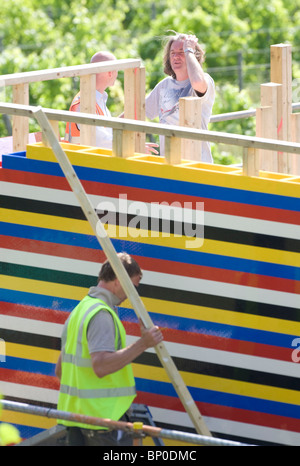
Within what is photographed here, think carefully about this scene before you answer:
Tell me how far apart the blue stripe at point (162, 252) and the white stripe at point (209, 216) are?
7.3 inches

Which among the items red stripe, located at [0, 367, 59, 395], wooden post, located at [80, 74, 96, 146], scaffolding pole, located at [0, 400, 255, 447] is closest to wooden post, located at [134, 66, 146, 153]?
wooden post, located at [80, 74, 96, 146]

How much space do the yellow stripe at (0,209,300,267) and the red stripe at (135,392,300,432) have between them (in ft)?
3.02

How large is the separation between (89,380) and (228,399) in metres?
0.96

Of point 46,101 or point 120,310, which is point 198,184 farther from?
point 46,101

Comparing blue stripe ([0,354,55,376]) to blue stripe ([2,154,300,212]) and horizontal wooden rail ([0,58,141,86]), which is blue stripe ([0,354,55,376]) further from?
horizontal wooden rail ([0,58,141,86])

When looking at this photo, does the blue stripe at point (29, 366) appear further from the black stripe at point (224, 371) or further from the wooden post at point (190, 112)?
the wooden post at point (190, 112)

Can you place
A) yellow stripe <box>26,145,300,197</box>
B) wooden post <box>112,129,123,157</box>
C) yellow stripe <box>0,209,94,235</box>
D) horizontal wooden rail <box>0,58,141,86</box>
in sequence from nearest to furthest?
yellow stripe <box>26,145,300,197</box>, wooden post <box>112,129,123,157</box>, yellow stripe <box>0,209,94,235</box>, horizontal wooden rail <box>0,58,141,86</box>

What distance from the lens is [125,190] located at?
5.84 m

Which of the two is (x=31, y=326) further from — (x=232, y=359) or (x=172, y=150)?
(x=172, y=150)

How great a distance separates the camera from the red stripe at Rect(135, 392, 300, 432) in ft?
18.5

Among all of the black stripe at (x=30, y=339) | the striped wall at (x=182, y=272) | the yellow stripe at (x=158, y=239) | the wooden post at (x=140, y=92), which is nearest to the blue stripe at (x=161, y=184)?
the striped wall at (x=182, y=272)

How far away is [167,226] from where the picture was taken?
576 cm
